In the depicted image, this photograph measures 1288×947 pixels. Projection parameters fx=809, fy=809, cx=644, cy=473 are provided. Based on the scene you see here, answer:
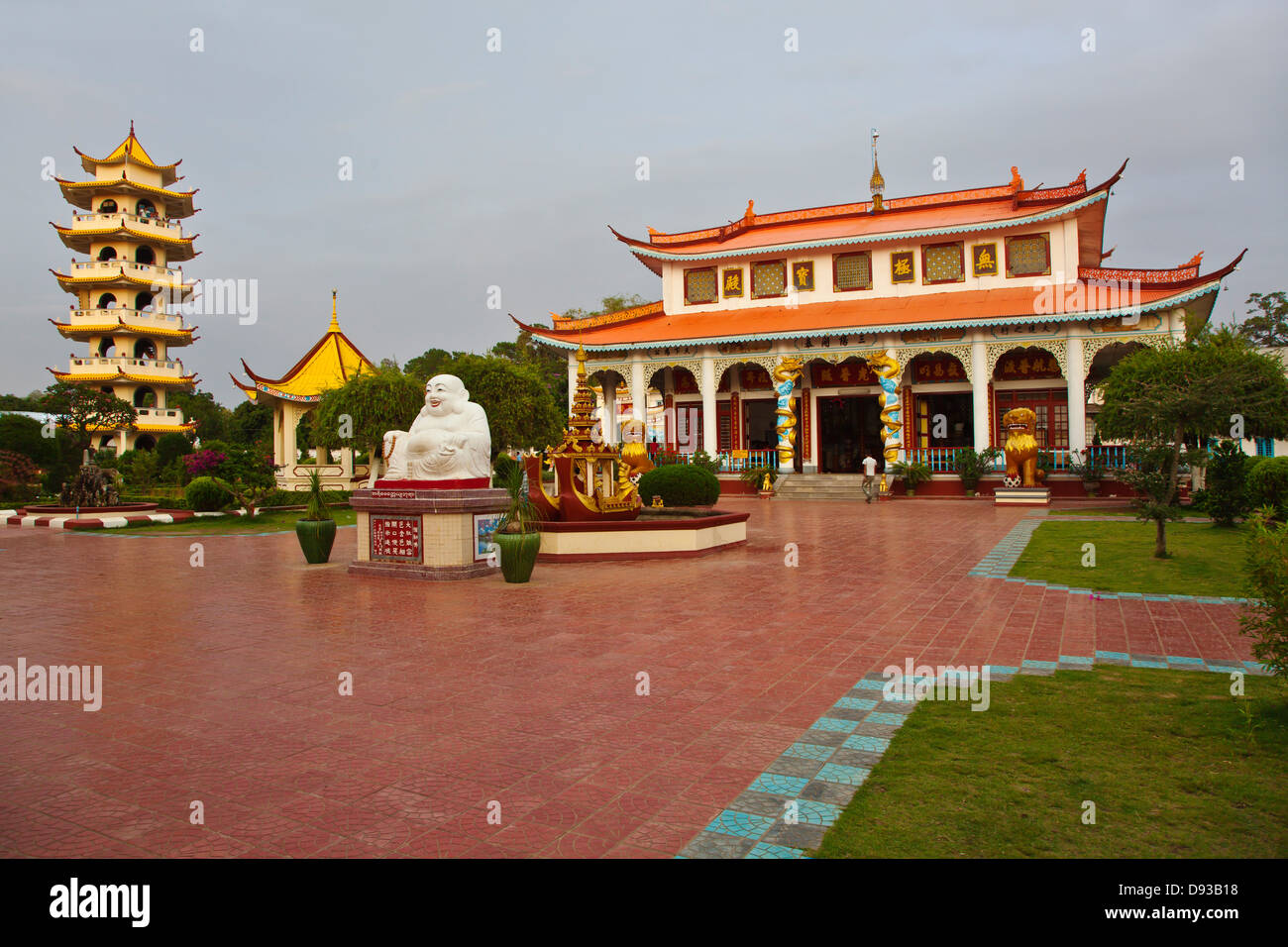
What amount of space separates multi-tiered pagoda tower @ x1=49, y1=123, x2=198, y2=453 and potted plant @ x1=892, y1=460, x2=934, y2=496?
32010 mm

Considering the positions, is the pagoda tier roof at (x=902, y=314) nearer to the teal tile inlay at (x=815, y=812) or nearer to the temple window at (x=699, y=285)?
the temple window at (x=699, y=285)

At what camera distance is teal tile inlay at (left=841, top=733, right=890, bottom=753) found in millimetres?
4198

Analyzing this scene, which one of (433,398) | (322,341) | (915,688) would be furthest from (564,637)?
(322,341)

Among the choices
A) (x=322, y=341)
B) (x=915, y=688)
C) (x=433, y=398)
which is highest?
(x=322, y=341)

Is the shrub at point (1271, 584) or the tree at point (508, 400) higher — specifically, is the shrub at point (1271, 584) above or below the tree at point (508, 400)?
below

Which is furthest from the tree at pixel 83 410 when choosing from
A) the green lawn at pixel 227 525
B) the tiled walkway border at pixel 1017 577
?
the tiled walkway border at pixel 1017 577

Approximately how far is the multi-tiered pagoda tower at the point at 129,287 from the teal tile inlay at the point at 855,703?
39.7 meters

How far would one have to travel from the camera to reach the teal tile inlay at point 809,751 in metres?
4.12

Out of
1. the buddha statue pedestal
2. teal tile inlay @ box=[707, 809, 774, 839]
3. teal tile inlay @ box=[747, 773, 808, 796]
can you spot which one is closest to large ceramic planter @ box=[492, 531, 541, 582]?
the buddha statue pedestal

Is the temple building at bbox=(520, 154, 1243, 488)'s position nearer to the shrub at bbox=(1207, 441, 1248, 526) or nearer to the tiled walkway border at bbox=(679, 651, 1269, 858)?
the shrub at bbox=(1207, 441, 1248, 526)

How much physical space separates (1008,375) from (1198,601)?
19688mm

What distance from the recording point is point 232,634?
7.14m

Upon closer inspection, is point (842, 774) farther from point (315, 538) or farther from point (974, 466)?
point (974, 466)
